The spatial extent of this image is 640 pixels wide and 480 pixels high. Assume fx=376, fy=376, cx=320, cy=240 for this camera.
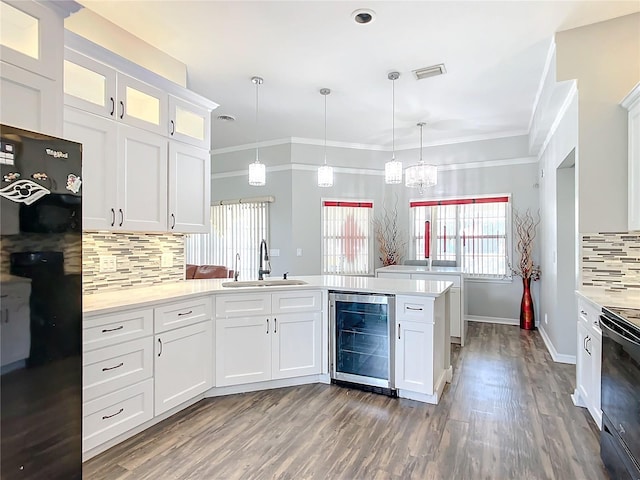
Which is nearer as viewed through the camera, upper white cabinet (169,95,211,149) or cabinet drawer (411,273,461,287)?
upper white cabinet (169,95,211,149)

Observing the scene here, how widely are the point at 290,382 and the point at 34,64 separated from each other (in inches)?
112

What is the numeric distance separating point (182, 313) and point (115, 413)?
29.2 inches

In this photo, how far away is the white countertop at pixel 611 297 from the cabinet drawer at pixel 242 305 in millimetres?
2377

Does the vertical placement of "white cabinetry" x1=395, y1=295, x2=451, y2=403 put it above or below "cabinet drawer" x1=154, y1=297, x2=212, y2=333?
below

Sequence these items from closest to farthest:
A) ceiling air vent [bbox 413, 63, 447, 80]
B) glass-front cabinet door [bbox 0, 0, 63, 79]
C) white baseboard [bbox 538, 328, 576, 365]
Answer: glass-front cabinet door [bbox 0, 0, 63, 79], ceiling air vent [bbox 413, 63, 447, 80], white baseboard [bbox 538, 328, 576, 365]

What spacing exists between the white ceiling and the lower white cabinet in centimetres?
233

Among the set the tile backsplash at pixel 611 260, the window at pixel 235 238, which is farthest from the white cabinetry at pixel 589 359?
the window at pixel 235 238

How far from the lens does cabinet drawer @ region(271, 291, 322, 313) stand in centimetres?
322

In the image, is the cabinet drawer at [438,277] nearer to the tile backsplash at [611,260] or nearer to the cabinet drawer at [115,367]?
the tile backsplash at [611,260]

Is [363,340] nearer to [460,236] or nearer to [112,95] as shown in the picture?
[112,95]

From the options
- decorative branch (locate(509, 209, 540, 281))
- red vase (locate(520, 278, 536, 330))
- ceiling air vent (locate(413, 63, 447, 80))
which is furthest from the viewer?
decorative branch (locate(509, 209, 540, 281))

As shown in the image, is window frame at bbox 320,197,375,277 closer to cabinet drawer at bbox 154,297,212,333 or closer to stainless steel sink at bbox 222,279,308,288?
stainless steel sink at bbox 222,279,308,288

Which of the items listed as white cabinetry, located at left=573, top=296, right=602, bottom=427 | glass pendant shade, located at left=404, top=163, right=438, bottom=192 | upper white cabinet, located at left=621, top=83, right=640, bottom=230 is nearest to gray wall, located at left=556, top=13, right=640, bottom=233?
upper white cabinet, located at left=621, top=83, right=640, bottom=230

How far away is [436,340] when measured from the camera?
9.79 feet
